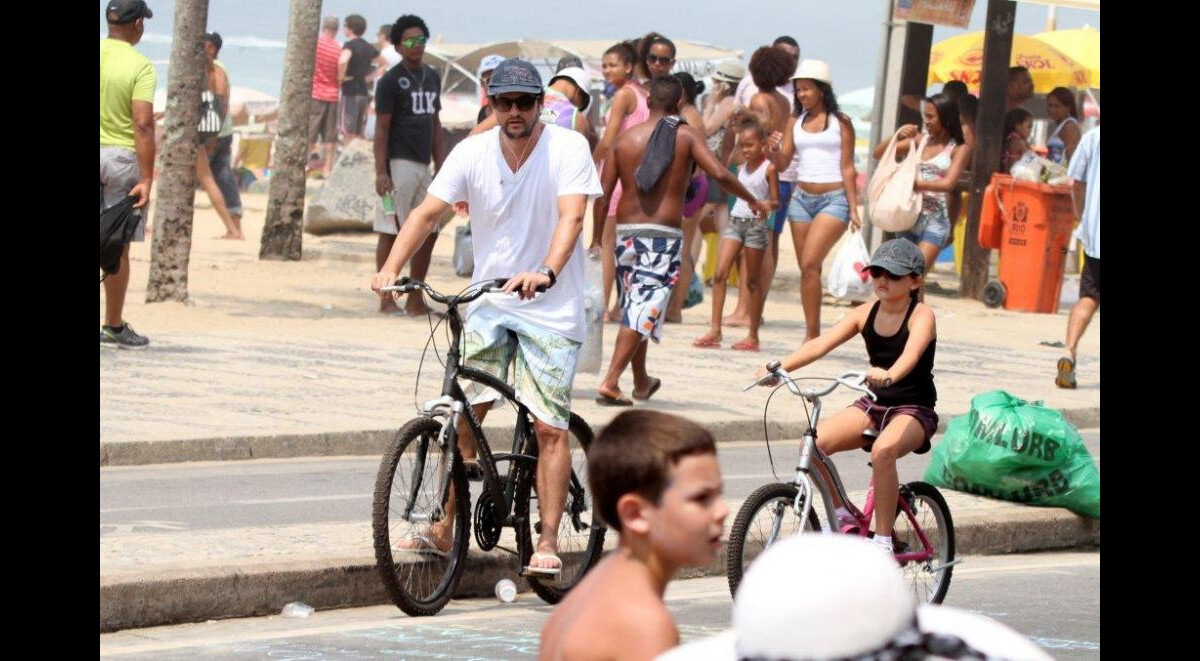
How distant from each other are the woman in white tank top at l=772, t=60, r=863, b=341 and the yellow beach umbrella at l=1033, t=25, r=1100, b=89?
1744 centimetres

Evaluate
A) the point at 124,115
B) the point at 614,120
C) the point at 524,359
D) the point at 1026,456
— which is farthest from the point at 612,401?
the point at 524,359

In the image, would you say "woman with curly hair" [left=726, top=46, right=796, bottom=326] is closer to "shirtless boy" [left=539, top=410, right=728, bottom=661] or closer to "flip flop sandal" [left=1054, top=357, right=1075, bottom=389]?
"flip flop sandal" [left=1054, top=357, right=1075, bottom=389]

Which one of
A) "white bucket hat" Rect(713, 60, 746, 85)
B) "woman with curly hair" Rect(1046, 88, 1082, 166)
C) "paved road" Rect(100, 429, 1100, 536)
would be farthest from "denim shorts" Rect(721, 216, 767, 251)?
"woman with curly hair" Rect(1046, 88, 1082, 166)

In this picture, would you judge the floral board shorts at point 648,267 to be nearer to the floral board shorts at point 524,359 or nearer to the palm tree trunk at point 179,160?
the floral board shorts at point 524,359

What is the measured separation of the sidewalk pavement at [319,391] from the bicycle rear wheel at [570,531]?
27 cm

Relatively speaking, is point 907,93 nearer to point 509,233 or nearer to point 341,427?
point 341,427

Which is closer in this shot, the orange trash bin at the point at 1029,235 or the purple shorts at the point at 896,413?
the purple shorts at the point at 896,413

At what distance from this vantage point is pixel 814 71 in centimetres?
1466

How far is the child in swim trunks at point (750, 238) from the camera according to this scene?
49.1 feet

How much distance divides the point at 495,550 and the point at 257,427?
3210 mm

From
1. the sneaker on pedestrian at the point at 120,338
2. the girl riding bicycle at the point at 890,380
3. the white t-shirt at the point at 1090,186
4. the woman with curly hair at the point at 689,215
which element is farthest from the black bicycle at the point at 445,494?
the woman with curly hair at the point at 689,215

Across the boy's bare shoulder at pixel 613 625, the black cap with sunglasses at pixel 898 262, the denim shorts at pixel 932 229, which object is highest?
the black cap with sunglasses at pixel 898 262

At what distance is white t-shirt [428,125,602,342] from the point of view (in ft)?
24.7
